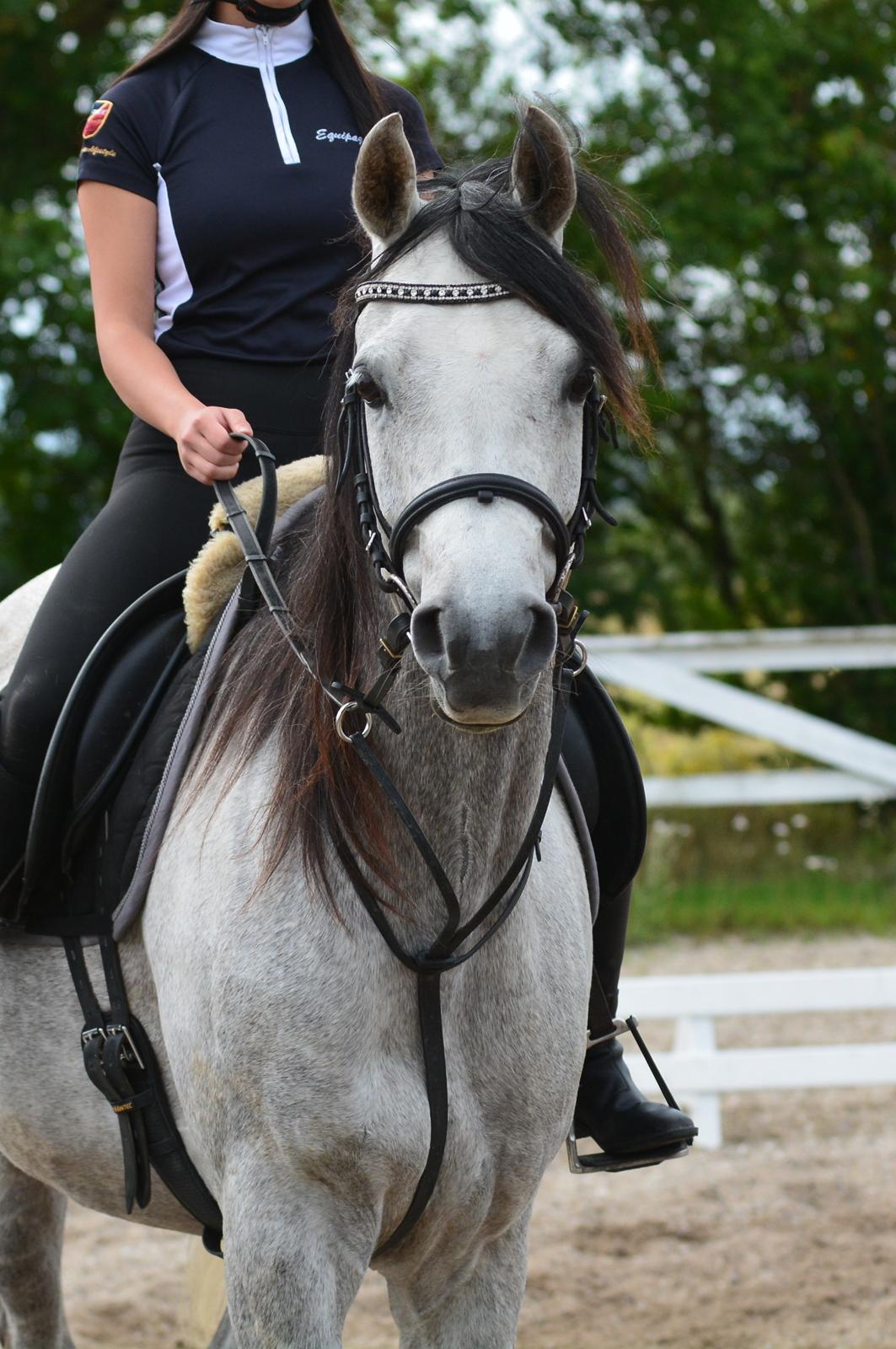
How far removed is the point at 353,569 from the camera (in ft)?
7.32

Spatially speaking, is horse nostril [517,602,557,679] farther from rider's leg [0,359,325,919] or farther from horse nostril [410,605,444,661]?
rider's leg [0,359,325,919]

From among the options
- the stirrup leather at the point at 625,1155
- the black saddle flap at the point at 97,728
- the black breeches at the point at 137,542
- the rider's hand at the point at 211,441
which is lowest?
the stirrup leather at the point at 625,1155

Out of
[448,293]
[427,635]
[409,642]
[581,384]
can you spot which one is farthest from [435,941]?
[448,293]

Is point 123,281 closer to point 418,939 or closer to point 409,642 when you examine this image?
point 409,642

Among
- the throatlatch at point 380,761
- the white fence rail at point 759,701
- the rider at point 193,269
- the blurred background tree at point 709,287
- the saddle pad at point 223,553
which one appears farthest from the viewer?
the blurred background tree at point 709,287

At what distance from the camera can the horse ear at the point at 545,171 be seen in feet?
6.93

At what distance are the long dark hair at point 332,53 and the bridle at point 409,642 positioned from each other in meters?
0.89

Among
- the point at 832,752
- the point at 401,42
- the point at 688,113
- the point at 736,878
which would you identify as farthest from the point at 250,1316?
the point at 401,42

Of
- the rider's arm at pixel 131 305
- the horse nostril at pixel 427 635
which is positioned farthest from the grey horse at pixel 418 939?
the rider's arm at pixel 131 305

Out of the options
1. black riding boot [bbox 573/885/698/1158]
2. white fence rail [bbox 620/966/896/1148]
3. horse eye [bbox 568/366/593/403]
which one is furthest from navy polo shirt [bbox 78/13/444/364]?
white fence rail [bbox 620/966/896/1148]

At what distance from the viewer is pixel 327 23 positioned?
2980mm

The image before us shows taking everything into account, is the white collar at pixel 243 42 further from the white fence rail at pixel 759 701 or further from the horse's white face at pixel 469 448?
the white fence rail at pixel 759 701

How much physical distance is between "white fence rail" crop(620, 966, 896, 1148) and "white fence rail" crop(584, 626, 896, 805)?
2324 millimetres

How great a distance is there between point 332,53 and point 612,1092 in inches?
87.8
